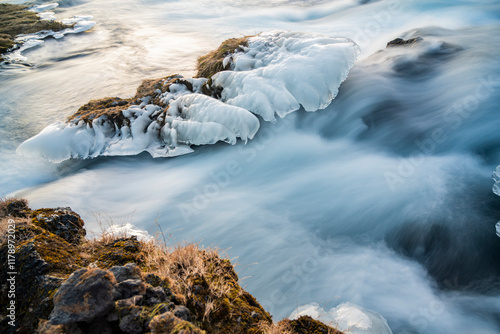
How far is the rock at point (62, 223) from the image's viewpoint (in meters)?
3.42

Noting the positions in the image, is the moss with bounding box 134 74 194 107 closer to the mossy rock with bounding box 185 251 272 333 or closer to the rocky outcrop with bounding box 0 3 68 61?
the mossy rock with bounding box 185 251 272 333

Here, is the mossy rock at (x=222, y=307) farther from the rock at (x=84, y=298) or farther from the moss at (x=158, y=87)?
the moss at (x=158, y=87)

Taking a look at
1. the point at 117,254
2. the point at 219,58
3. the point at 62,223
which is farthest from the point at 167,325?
the point at 219,58

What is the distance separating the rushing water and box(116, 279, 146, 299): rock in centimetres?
232

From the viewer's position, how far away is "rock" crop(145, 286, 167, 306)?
93.0 inches

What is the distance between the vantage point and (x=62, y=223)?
3568mm

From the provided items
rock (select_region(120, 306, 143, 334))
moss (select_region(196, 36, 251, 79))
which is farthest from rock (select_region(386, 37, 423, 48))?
rock (select_region(120, 306, 143, 334))

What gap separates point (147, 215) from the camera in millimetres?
5750

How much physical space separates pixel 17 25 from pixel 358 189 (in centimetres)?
2211

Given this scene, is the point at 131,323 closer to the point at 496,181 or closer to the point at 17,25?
the point at 496,181

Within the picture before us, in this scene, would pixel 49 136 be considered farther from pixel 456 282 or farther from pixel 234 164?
pixel 456 282

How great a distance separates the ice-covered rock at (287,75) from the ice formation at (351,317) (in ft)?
13.9

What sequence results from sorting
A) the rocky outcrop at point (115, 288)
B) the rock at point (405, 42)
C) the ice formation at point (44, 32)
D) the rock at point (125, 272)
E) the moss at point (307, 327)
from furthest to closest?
the ice formation at point (44, 32)
the rock at point (405, 42)
the moss at point (307, 327)
the rock at point (125, 272)
the rocky outcrop at point (115, 288)

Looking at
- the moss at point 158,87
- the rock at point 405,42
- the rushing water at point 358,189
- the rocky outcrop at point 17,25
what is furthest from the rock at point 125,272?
the rocky outcrop at point 17,25
